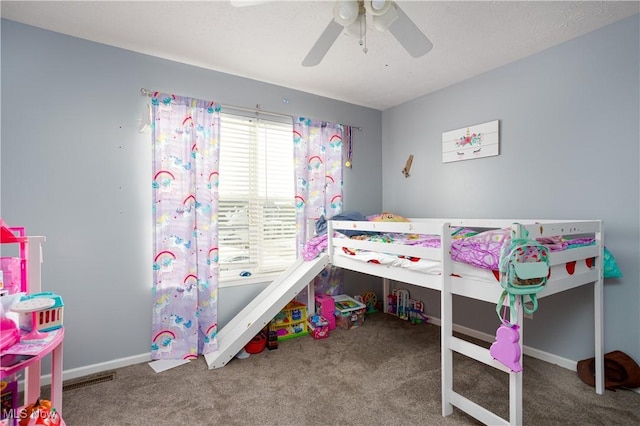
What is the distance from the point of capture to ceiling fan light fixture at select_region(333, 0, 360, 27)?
146cm

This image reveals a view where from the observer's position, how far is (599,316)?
2.13 meters

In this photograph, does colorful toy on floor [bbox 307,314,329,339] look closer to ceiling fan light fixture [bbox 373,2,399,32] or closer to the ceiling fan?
the ceiling fan

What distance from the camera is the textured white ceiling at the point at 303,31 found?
2.00 metres

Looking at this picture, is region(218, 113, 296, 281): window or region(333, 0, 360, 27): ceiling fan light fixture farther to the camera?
region(218, 113, 296, 281): window

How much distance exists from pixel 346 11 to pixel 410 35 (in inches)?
14.5

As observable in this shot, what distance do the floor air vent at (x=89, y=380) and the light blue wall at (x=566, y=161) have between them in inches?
118

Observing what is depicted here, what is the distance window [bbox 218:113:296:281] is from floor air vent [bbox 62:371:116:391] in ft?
3.49

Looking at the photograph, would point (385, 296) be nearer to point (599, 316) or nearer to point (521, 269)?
point (599, 316)

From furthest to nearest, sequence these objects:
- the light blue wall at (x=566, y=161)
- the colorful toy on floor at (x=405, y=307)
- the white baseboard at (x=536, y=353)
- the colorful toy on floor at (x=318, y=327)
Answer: the colorful toy on floor at (x=405, y=307) < the colorful toy on floor at (x=318, y=327) < the white baseboard at (x=536, y=353) < the light blue wall at (x=566, y=161)

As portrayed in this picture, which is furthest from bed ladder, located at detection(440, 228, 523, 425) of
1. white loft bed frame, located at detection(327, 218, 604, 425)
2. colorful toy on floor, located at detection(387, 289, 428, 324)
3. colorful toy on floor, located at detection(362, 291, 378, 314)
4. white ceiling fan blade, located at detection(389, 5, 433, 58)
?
colorful toy on floor, located at detection(362, 291, 378, 314)

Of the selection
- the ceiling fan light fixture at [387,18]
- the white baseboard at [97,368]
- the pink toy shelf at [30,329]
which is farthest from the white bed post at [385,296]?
the pink toy shelf at [30,329]

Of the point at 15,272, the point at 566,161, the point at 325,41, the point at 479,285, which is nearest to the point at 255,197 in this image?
the point at 325,41

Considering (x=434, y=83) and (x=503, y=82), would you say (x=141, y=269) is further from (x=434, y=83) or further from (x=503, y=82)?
(x=503, y=82)

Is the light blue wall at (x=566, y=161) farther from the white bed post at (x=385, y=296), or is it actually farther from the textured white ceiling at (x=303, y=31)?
the white bed post at (x=385, y=296)
